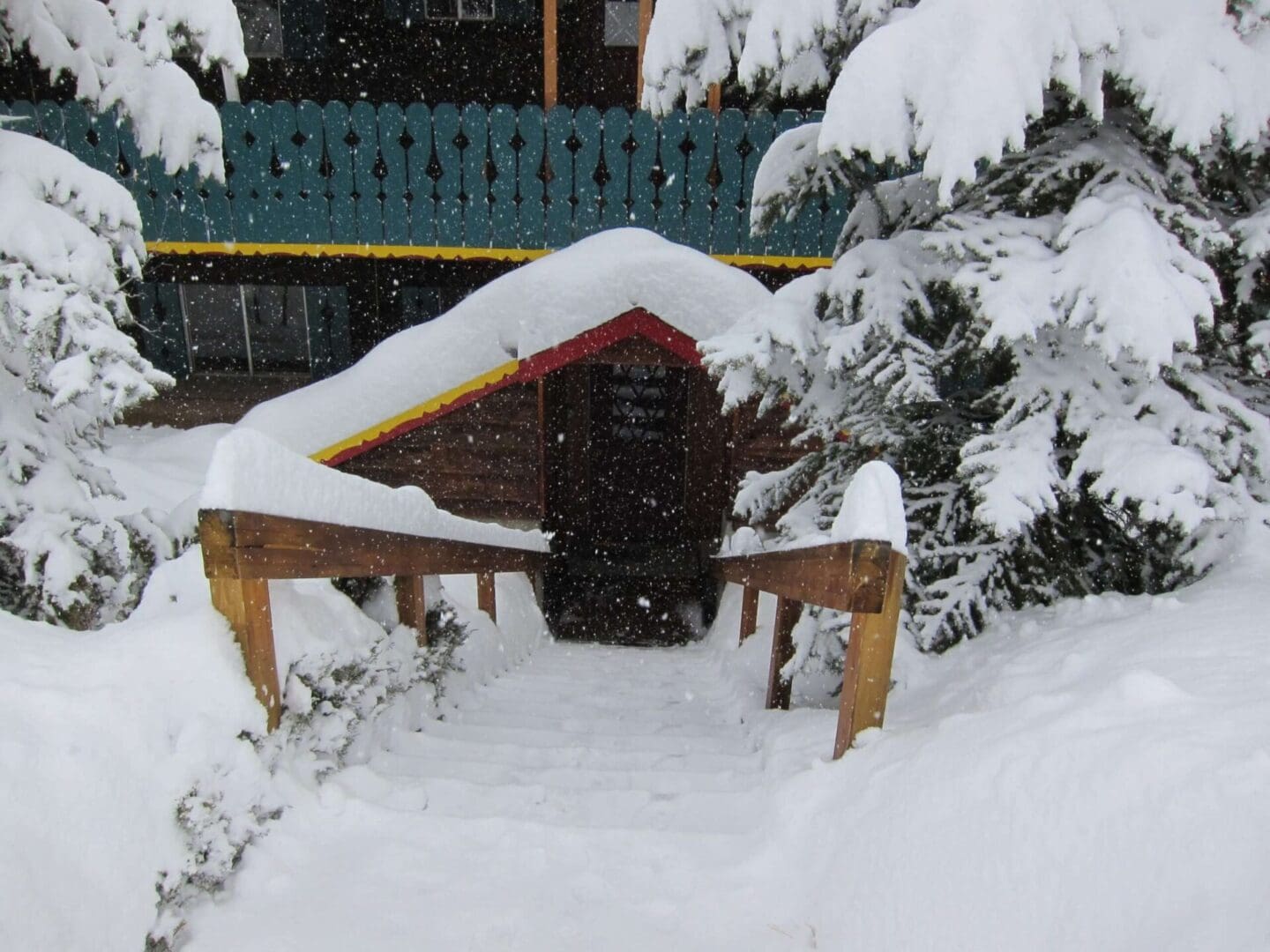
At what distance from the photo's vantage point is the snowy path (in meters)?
1.97

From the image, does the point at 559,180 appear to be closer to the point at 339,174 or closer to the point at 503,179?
the point at 503,179

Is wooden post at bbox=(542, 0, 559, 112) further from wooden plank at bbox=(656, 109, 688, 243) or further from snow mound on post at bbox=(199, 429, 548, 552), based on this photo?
snow mound on post at bbox=(199, 429, 548, 552)

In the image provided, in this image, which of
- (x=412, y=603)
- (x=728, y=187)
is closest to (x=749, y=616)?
(x=412, y=603)

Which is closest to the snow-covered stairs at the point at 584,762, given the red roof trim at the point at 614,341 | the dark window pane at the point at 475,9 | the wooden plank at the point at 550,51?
the red roof trim at the point at 614,341

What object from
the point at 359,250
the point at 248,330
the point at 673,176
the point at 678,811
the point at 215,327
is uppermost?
the point at 673,176

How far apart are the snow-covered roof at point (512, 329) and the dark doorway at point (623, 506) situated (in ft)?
4.18

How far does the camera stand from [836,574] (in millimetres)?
2705

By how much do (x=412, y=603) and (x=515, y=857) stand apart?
179cm

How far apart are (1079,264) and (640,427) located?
8284 millimetres

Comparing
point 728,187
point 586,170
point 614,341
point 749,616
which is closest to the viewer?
point 749,616

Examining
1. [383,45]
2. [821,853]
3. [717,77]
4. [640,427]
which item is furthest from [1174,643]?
[383,45]

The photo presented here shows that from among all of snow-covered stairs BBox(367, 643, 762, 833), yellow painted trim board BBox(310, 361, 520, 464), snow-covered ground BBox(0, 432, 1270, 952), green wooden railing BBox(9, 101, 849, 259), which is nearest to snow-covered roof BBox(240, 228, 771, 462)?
yellow painted trim board BBox(310, 361, 520, 464)

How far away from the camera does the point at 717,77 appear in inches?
163

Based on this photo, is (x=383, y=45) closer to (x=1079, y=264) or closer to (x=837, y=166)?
(x=837, y=166)
